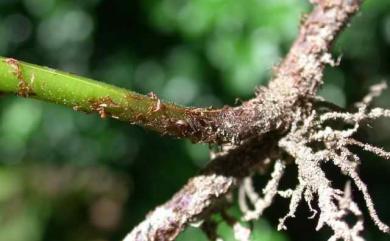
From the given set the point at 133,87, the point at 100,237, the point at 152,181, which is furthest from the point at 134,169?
the point at 100,237

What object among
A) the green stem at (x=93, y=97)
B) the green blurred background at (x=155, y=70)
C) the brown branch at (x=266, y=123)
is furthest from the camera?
Result: the green blurred background at (x=155, y=70)

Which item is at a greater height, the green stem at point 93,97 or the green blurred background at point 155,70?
the green blurred background at point 155,70

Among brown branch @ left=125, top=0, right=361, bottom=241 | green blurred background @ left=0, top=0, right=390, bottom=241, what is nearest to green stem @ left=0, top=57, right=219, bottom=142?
brown branch @ left=125, top=0, right=361, bottom=241

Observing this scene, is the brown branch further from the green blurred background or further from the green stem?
the green blurred background

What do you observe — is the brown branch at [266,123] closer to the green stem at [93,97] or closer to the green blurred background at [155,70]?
the green stem at [93,97]

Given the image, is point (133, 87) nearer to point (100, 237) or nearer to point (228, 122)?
point (100, 237)

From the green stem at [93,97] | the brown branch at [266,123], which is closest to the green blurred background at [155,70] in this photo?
the brown branch at [266,123]

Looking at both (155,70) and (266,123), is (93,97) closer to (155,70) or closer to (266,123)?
(266,123)
